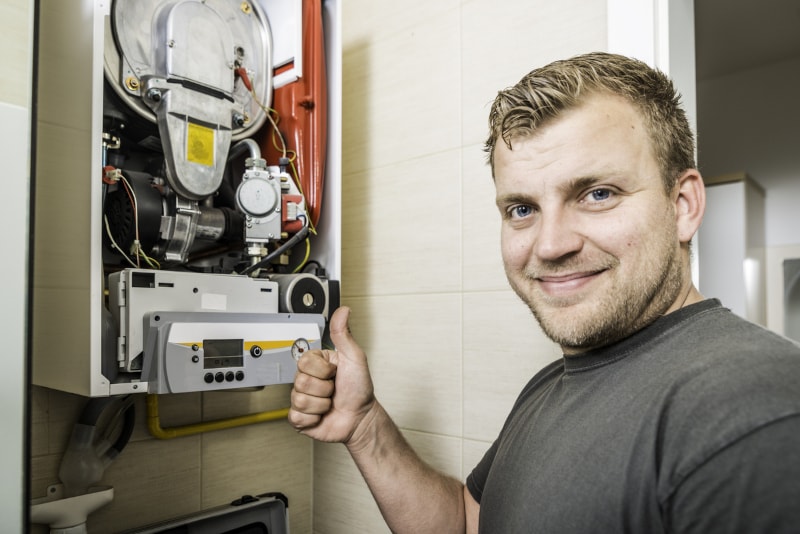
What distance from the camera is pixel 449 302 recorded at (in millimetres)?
Answer: 1461

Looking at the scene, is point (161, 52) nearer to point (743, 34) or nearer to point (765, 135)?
point (743, 34)

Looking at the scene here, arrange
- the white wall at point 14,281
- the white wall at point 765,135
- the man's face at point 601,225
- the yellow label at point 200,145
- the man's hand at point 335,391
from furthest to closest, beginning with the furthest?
the white wall at point 765,135 < the yellow label at point 200,145 < the man's hand at point 335,391 < the man's face at point 601,225 < the white wall at point 14,281

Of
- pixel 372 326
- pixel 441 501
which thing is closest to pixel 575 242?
pixel 441 501

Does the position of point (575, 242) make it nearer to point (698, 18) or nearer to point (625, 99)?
point (625, 99)

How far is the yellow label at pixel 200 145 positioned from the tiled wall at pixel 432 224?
575 mm

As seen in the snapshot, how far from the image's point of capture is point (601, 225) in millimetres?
742

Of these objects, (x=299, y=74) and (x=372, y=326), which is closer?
(x=299, y=74)

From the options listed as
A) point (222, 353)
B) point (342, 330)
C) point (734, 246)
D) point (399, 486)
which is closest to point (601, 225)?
point (342, 330)

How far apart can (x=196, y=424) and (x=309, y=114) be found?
842 millimetres

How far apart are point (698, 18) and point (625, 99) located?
2351mm

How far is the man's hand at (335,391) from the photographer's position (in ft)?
3.35

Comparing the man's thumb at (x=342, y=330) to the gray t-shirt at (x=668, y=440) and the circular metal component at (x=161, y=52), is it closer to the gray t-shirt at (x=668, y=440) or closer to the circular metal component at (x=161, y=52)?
the gray t-shirt at (x=668, y=440)

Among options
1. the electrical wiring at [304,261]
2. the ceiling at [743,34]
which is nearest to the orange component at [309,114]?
the electrical wiring at [304,261]

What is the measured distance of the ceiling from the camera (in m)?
2.53
